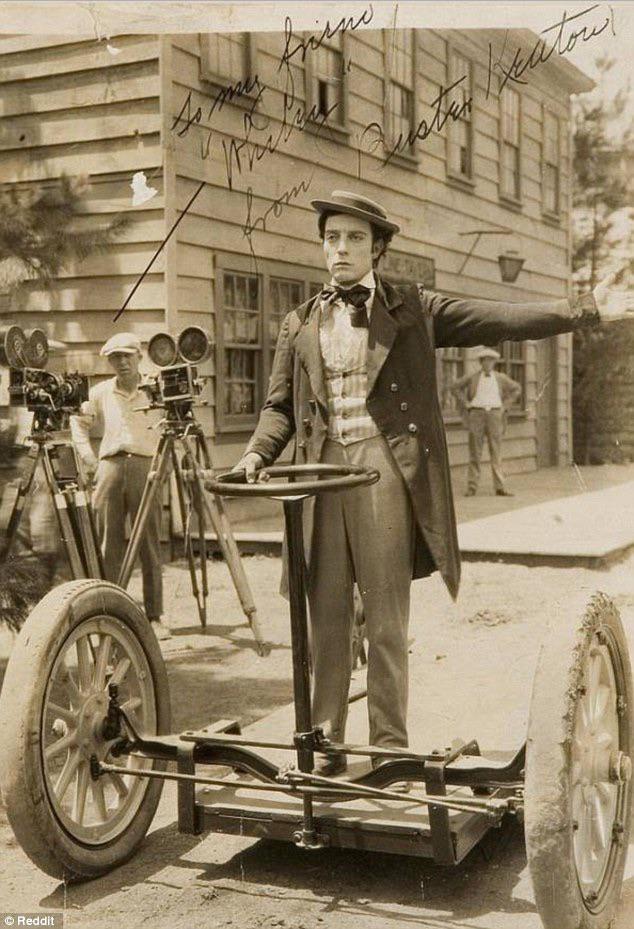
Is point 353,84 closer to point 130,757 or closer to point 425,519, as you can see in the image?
point 425,519

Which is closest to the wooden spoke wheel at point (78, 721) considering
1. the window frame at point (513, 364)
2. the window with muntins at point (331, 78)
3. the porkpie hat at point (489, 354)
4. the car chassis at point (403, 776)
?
the car chassis at point (403, 776)

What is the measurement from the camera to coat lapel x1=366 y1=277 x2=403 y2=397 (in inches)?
120

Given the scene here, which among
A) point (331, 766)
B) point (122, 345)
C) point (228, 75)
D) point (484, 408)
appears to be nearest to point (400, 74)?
point (228, 75)

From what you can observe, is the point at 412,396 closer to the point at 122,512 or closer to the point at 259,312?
the point at 122,512

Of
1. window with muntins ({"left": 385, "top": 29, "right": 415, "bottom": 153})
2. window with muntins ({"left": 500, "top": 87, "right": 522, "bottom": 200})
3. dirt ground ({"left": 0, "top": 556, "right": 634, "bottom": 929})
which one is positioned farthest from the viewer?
window with muntins ({"left": 500, "top": 87, "right": 522, "bottom": 200})

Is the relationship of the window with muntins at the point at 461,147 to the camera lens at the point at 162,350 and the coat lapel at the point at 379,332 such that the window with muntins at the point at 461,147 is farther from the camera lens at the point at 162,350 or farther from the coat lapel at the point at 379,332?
the coat lapel at the point at 379,332

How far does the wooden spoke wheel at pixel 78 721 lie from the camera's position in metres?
2.56

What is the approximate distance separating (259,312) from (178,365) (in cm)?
198

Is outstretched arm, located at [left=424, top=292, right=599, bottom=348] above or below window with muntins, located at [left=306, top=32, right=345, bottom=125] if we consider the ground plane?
below

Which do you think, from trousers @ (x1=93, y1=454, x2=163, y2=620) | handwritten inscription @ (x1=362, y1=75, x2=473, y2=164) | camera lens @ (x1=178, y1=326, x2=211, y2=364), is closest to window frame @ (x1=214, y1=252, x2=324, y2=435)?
trousers @ (x1=93, y1=454, x2=163, y2=620)

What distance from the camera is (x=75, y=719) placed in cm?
277

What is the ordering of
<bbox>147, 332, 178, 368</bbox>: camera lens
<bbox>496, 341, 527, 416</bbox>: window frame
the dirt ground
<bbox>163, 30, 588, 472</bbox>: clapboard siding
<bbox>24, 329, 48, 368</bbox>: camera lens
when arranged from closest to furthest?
1. the dirt ground
2. <bbox>24, 329, 48, 368</bbox>: camera lens
3. <bbox>163, 30, 588, 472</bbox>: clapboard siding
4. <bbox>147, 332, 178, 368</bbox>: camera lens
5. <bbox>496, 341, 527, 416</bbox>: window frame

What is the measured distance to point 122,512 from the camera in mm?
→ 6281

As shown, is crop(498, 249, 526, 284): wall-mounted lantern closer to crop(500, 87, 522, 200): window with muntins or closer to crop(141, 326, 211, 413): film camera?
crop(500, 87, 522, 200): window with muntins
